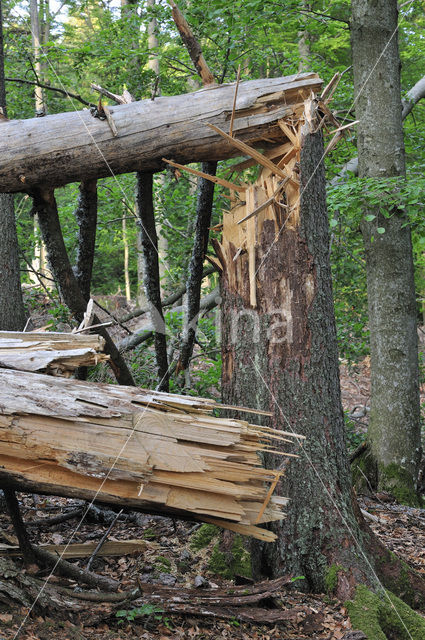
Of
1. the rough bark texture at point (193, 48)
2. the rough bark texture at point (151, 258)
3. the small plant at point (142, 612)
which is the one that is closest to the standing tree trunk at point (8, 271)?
the rough bark texture at point (151, 258)

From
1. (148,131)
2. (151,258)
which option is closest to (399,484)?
(151,258)

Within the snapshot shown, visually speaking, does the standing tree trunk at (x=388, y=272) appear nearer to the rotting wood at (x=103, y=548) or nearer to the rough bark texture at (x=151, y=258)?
the rough bark texture at (x=151, y=258)

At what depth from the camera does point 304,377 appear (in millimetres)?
3584

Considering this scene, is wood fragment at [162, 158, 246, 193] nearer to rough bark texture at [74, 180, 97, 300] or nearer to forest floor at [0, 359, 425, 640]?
rough bark texture at [74, 180, 97, 300]

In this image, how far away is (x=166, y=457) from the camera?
266 centimetres

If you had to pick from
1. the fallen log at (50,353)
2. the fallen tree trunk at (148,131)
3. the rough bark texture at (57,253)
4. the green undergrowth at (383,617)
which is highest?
the fallen tree trunk at (148,131)

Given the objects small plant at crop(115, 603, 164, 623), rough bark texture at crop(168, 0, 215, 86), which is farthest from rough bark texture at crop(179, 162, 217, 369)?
small plant at crop(115, 603, 164, 623)

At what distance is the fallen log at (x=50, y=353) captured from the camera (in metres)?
2.83

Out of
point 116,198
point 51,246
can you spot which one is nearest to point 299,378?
point 51,246

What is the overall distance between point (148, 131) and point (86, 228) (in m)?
1.47

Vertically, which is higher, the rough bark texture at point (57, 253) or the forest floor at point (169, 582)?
the rough bark texture at point (57, 253)

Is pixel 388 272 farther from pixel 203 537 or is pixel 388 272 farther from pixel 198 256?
pixel 203 537

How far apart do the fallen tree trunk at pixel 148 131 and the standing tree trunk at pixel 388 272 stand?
3089mm

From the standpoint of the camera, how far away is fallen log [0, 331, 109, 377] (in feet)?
9.29
